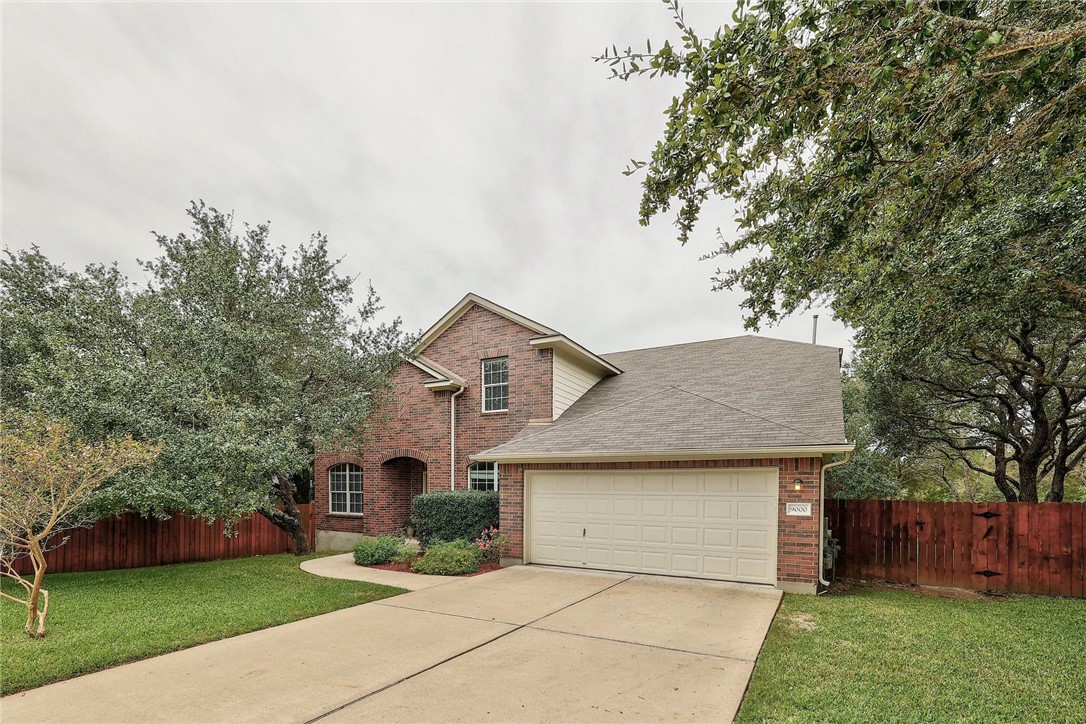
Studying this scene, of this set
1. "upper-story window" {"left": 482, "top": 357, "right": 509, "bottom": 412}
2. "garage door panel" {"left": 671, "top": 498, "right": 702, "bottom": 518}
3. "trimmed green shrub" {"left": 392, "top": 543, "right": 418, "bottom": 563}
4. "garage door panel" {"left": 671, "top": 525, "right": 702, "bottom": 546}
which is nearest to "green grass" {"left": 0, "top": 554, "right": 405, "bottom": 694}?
"trimmed green shrub" {"left": 392, "top": 543, "right": 418, "bottom": 563}

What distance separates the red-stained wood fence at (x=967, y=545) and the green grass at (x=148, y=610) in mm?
8413

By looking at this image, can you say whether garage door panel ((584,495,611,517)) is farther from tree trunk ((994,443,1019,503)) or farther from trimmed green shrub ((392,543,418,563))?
tree trunk ((994,443,1019,503))

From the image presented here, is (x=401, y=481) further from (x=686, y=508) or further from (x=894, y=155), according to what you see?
(x=894, y=155)

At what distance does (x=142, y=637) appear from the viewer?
592 cm

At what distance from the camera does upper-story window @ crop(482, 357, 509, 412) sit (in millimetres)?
13586

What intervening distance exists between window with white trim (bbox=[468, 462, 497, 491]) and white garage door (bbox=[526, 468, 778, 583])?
2.55m

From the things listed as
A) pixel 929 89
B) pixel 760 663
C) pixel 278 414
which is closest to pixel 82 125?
pixel 278 414

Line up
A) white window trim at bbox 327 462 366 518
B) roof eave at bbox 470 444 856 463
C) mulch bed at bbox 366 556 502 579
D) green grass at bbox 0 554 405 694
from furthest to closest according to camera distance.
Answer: white window trim at bbox 327 462 366 518
mulch bed at bbox 366 556 502 579
roof eave at bbox 470 444 856 463
green grass at bbox 0 554 405 694

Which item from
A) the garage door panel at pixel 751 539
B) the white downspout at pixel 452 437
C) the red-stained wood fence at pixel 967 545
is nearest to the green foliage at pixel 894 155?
the red-stained wood fence at pixel 967 545

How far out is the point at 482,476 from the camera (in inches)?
527

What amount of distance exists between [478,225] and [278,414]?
28.2ft

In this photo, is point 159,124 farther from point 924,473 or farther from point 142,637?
point 924,473

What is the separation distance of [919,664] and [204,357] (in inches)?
433

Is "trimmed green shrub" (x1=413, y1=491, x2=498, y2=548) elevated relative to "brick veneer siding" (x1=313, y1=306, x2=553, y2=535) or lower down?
lower down
